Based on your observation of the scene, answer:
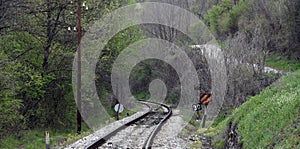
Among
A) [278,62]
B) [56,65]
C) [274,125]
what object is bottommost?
[278,62]

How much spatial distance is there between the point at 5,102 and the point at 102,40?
10.7 metres

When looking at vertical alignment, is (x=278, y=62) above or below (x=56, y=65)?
below

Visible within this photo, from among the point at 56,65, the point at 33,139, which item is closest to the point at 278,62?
the point at 56,65

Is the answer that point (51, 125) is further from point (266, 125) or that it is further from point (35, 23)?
point (266, 125)

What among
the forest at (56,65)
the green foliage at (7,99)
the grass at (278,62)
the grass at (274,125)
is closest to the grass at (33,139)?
the forest at (56,65)

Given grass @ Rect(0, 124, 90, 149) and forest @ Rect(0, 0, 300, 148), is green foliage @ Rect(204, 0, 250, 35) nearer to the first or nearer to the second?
forest @ Rect(0, 0, 300, 148)

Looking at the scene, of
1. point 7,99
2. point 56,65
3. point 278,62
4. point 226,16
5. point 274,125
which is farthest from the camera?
point 226,16

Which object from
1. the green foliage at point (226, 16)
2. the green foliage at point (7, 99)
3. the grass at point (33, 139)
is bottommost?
the grass at point (33, 139)

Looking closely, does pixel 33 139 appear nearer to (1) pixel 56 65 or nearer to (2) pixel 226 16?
(1) pixel 56 65

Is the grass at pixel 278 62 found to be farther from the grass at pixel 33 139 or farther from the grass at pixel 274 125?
the grass at pixel 274 125

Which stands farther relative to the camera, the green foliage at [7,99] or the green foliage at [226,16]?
the green foliage at [226,16]

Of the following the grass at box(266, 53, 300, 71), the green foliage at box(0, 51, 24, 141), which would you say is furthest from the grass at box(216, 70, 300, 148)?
the grass at box(266, 53, 300, 71)

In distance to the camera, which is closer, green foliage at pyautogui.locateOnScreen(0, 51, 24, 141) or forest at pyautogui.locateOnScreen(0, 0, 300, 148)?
green foliage at pyautogui.locateOnScreen(0, 51, 24, 141)

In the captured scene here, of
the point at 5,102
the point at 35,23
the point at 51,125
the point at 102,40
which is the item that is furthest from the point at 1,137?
the point at 102,40
